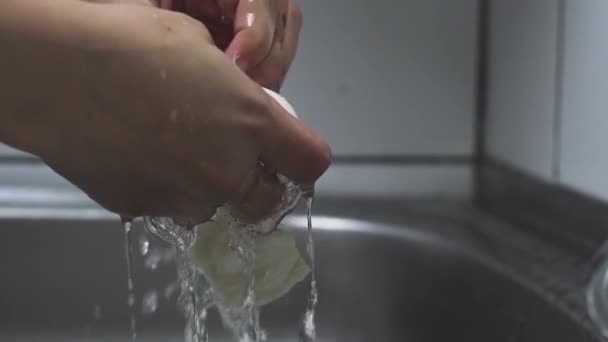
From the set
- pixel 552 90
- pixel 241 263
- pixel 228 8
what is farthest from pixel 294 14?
pixel 552 90

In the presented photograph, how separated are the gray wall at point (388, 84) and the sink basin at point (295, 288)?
0.11 meters

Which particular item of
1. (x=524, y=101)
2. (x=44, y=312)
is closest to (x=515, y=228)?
(x=524, y=101)

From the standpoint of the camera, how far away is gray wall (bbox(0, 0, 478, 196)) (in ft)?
2.57

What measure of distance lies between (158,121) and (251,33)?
130 millimetres

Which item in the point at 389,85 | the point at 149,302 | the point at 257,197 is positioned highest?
the point at 257,197

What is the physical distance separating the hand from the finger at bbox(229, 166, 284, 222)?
8cm

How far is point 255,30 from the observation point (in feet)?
1.32

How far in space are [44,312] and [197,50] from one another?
509 mm

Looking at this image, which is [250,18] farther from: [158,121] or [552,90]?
[552,90]

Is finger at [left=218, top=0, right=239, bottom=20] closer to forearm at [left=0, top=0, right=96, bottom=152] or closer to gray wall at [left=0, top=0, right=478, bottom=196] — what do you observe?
forearm at [left=0, top=0, right=96, bottom=152]

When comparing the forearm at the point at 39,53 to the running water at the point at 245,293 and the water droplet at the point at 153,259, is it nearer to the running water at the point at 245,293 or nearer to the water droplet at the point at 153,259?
the running water at the point at 245,293

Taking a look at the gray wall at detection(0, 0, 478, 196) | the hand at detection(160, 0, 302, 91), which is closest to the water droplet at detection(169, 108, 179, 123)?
the hand at detection(160, 0, 302, 91)

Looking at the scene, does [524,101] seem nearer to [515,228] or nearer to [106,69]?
[515,228]

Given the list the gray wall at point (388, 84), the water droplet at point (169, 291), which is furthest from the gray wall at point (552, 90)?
the water droplet at point (169, 291)
